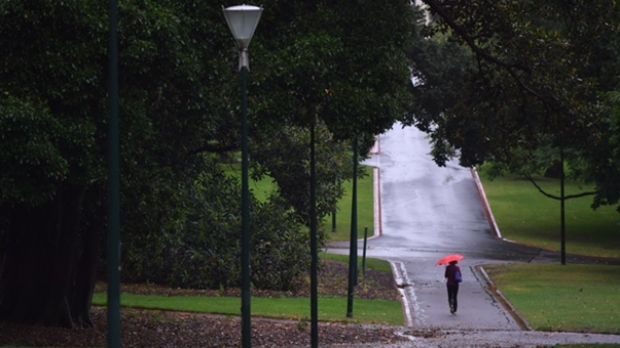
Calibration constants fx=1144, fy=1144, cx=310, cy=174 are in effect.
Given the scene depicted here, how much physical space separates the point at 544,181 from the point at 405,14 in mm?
46038

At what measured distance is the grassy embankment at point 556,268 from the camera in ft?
88.7

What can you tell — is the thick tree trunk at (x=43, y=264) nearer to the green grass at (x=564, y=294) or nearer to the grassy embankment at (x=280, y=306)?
the grassy embankment at (x=280, y=306)

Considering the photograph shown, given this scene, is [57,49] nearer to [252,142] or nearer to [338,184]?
[252,142]

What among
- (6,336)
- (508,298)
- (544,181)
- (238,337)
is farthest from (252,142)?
(544,181)

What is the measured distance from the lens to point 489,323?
26172 mm

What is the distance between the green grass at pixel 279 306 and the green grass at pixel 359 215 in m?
15.6

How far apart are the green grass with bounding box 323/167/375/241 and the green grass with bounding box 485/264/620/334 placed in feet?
34.3

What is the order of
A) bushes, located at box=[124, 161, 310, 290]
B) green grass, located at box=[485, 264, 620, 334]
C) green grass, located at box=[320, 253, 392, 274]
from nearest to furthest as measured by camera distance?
green grass, located at box=[485, 264, 620, 334] → bushes, located at box=[124, 161, 310, 290] → green grass, located at box=[320, 253, 392, 274]

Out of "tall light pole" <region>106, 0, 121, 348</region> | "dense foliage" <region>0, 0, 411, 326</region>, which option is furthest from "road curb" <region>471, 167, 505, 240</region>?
"tall light pole" <region>106, 0, 121, 348</region>

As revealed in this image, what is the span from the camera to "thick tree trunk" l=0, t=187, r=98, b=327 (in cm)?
2016

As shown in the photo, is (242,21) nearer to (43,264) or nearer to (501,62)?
(501,62)

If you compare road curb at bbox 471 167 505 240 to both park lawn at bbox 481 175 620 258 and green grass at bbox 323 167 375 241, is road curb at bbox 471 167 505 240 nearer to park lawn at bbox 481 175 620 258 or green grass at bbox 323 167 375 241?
park lawn at bbox 481 175 620 258

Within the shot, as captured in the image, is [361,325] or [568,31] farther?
[361,325]

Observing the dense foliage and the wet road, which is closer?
the dense foliage
